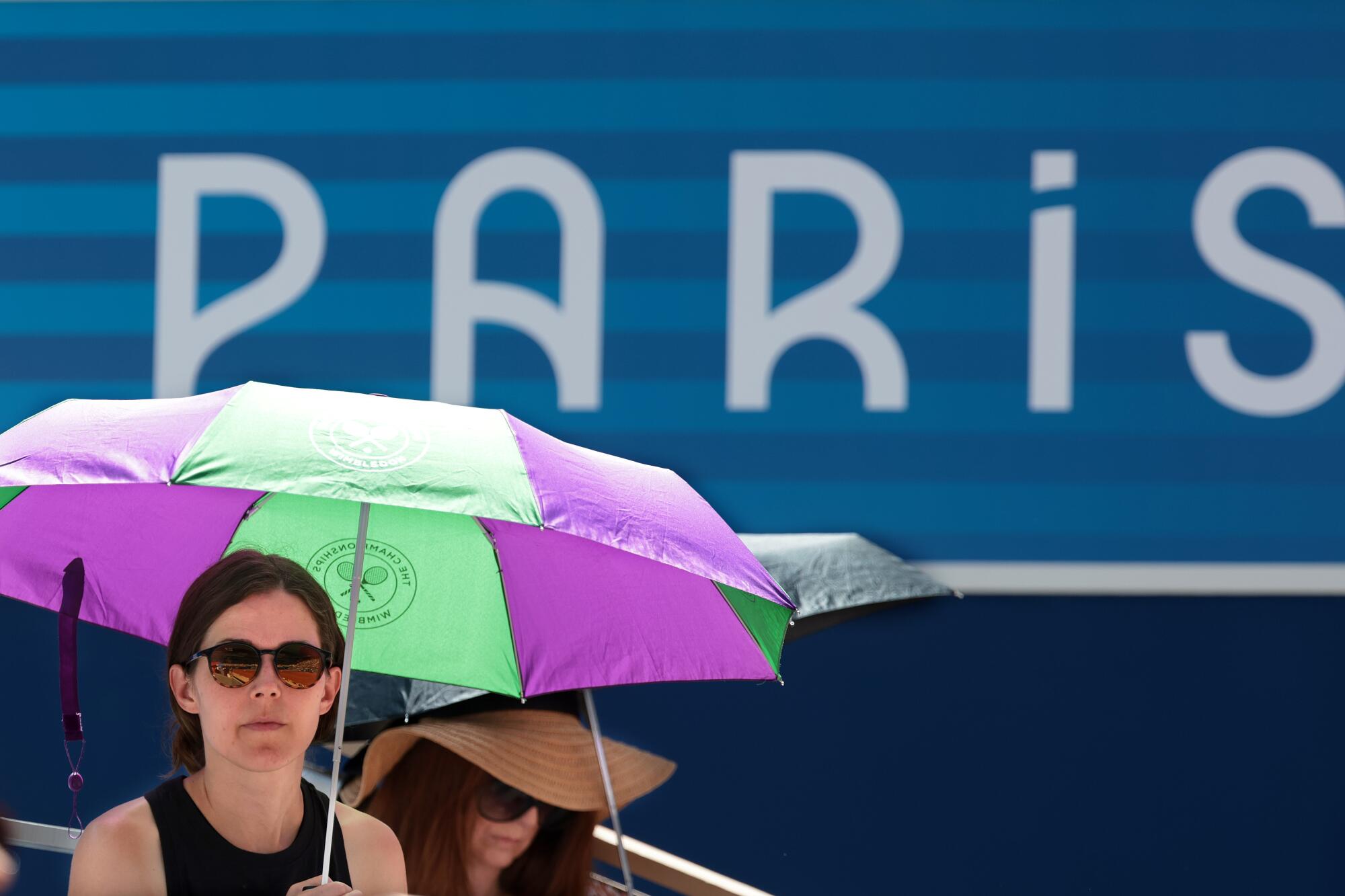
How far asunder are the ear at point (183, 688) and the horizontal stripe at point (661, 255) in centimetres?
234

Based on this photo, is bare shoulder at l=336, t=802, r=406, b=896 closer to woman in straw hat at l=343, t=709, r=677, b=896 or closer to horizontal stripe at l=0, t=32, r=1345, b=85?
woman in straw hat at l=343, t=709, r=677, b=896

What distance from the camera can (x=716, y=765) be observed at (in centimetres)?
403

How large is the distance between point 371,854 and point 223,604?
411mm

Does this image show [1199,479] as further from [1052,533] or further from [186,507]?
[186,507]

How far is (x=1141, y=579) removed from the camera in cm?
389

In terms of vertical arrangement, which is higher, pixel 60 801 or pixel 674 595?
pixel 674 595

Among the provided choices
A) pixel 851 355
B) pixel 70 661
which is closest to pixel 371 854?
pixel 70 661

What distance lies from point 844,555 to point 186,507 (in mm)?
1395

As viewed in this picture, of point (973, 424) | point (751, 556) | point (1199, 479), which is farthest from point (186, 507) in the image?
point (1199, 479)

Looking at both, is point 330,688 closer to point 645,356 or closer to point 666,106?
point 645,356

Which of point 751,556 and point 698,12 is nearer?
point 751,556

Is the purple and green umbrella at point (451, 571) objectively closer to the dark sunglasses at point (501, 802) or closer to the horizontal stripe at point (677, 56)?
the dark sunglasses at point (501, 802)

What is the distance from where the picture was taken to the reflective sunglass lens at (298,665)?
5.83ft

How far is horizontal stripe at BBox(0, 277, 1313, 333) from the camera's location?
3.94 meters
